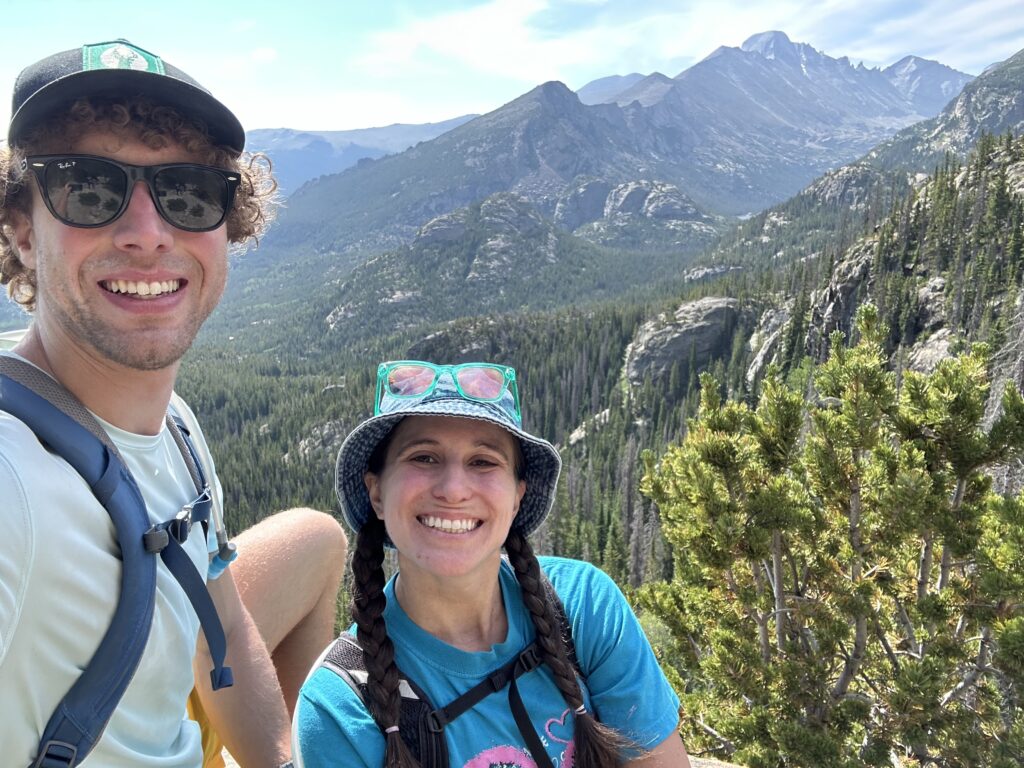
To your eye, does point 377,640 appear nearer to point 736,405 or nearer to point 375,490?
point 375,490

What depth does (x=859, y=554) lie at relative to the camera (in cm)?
646

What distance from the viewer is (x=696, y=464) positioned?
20.7 feet

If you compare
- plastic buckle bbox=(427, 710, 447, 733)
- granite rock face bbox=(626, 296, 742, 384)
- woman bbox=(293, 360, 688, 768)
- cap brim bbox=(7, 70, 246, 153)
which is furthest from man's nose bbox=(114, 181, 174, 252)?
granite rock face bbox=(626, 296, 742, 384)

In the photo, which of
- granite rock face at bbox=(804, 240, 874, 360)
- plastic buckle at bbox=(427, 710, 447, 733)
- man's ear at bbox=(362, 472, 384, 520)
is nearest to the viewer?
plastic buckle at bbox=(427, 710, 447, 733)

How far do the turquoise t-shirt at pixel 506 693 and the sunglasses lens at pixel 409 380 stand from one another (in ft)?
3.18

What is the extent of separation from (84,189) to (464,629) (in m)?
2.60

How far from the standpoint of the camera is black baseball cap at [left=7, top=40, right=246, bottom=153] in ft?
8.64

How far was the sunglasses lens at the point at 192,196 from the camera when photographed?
115 inches

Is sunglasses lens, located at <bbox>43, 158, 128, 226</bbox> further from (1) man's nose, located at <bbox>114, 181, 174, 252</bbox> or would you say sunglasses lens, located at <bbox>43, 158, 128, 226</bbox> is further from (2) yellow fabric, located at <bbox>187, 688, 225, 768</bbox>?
(2) yellow fabric, located at <bbox>187, 688, 225, 768</bbox>

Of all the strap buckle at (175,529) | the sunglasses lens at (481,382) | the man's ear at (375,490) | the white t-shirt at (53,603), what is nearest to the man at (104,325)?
the white t-shirt at (53,603)

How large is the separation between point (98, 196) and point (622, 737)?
10.9 feet

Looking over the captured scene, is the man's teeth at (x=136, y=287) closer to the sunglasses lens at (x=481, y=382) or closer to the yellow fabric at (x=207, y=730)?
the sunglasses lens at (x=481, y=382)

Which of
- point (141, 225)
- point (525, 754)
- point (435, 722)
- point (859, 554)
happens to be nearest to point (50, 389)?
point (141, 225)

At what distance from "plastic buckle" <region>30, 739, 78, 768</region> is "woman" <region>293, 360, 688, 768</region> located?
0.74 meters
